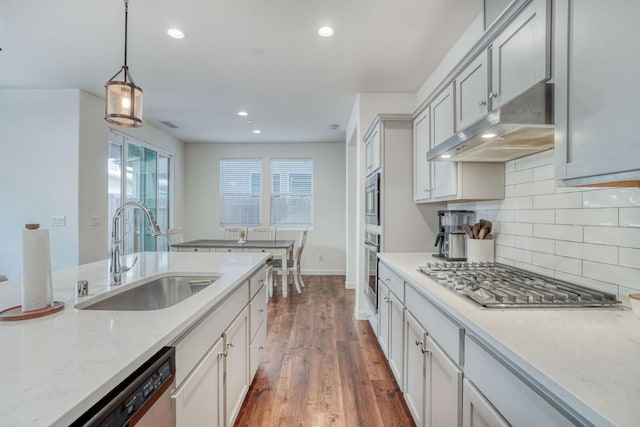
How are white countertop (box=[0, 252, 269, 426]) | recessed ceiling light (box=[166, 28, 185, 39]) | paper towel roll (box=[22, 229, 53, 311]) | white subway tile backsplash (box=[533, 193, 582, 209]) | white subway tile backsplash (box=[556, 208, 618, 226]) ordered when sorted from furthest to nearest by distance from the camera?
Result: recessed ceiling light (box=[166, 28, 185, 39]) → white subway tile backsplash (box=[533, 193, 582, 209]) → white subway tile backsplash (box=[556, 208, 618, 226]) → paper towel roll (box=[22, 229, 53, 311]) → white countertop (box=[0, 252, 269, 426])

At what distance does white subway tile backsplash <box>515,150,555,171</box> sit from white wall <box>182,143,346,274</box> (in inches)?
174

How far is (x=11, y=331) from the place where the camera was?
893 mm

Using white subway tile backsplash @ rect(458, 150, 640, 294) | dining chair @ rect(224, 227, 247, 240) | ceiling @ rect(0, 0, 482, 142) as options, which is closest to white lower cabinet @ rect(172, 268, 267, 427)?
white subway tile backsplash @ rect(458, 150, 640, 294)

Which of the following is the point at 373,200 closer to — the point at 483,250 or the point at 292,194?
the point at 483,250

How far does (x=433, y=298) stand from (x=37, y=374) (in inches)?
50.7

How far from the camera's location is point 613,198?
123 cm

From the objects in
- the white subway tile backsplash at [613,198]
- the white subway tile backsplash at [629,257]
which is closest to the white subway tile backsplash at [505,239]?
the white subway tile backsplash at [613,198]

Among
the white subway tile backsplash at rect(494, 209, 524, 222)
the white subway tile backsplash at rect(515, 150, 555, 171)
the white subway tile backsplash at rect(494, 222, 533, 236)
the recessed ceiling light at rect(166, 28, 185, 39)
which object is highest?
the recessed ceiling light at rect(166, 28, 185, 39)

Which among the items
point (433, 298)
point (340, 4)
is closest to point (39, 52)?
point (340, 4)

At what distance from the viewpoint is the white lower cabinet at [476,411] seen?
90 cm

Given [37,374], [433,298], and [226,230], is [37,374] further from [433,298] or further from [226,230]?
→ [226,230]

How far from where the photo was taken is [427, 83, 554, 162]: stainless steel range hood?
113 cm

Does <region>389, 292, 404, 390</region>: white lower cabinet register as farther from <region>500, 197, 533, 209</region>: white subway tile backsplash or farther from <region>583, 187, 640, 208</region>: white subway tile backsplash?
<region>583, 187, 640, 208</region>: white subway tile backsplash

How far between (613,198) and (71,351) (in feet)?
6.17
